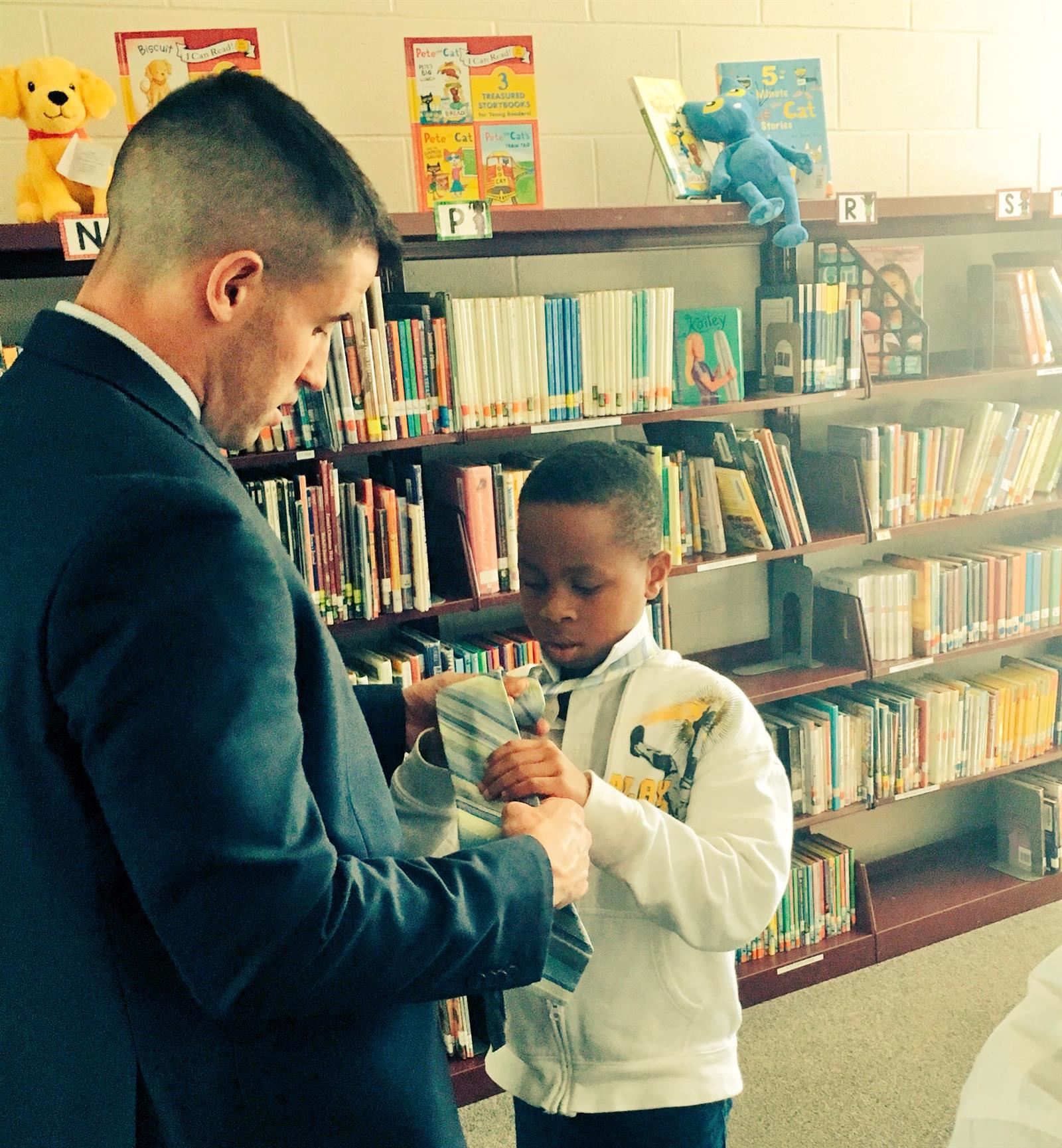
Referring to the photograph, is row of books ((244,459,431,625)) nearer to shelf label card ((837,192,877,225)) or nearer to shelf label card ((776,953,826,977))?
shelf label card ((837,192,877,225))

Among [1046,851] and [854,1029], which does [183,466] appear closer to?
[854,1029]

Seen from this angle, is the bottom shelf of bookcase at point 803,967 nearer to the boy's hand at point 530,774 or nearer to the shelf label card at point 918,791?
the shelf label card at point 918,791

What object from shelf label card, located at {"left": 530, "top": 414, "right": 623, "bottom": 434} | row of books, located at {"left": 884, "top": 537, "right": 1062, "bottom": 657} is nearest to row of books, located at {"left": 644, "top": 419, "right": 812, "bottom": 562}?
shelf label card, located at {"left": 530, "top": 414, "right": 623, "bottom": 434}

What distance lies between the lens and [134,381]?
0.85 m

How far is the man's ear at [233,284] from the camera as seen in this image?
88cm

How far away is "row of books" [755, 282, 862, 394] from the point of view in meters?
2.63

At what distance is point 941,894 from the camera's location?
3082mm

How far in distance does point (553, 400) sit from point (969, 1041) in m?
1.76

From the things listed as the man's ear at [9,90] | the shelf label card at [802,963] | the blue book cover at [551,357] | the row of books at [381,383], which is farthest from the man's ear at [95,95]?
the shelf label card at [802,963]

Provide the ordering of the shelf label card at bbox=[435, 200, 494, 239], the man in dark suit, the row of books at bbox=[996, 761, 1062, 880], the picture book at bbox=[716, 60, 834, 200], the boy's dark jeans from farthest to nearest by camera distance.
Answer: the row of books at bbox=[996, 761, 1062, 880] < the picture book at bbox=[716, 60, 834, 200] < the shelf label card at bbox=[435, 200, 494, 239] < the boy's dark jeans < the man in dark suit

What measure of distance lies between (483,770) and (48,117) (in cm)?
155

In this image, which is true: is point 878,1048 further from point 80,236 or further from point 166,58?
point 166,58

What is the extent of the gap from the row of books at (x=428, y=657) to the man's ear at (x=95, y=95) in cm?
119

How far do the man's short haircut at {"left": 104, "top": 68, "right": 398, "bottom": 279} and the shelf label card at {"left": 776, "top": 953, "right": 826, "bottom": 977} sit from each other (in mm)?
2380
